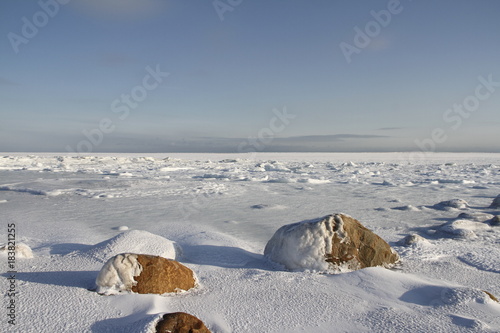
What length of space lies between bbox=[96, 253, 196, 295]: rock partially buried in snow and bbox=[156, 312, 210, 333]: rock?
1.60 feet

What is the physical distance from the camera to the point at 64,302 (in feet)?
6.39

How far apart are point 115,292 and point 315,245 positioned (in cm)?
149

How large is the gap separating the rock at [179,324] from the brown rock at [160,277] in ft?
1.57

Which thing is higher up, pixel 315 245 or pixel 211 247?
pixel 315 245

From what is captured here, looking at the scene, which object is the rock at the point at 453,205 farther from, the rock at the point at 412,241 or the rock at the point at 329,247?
the rock at the point at 329,247

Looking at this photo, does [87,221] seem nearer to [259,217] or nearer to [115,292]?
[259,217]

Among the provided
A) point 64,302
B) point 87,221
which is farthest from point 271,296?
point 87,221

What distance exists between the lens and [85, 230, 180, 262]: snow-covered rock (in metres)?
2.80

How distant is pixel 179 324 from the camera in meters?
1.63

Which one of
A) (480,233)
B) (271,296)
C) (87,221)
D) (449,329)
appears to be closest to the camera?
(449,329)

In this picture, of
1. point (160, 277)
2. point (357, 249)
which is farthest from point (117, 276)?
point (357, 249)

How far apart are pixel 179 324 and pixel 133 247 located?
146 cm

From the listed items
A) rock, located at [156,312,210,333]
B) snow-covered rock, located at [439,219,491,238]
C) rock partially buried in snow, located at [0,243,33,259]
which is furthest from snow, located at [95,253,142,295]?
snow-covered rock, located at [439,219,491,238]

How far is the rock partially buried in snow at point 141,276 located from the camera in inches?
82.7
